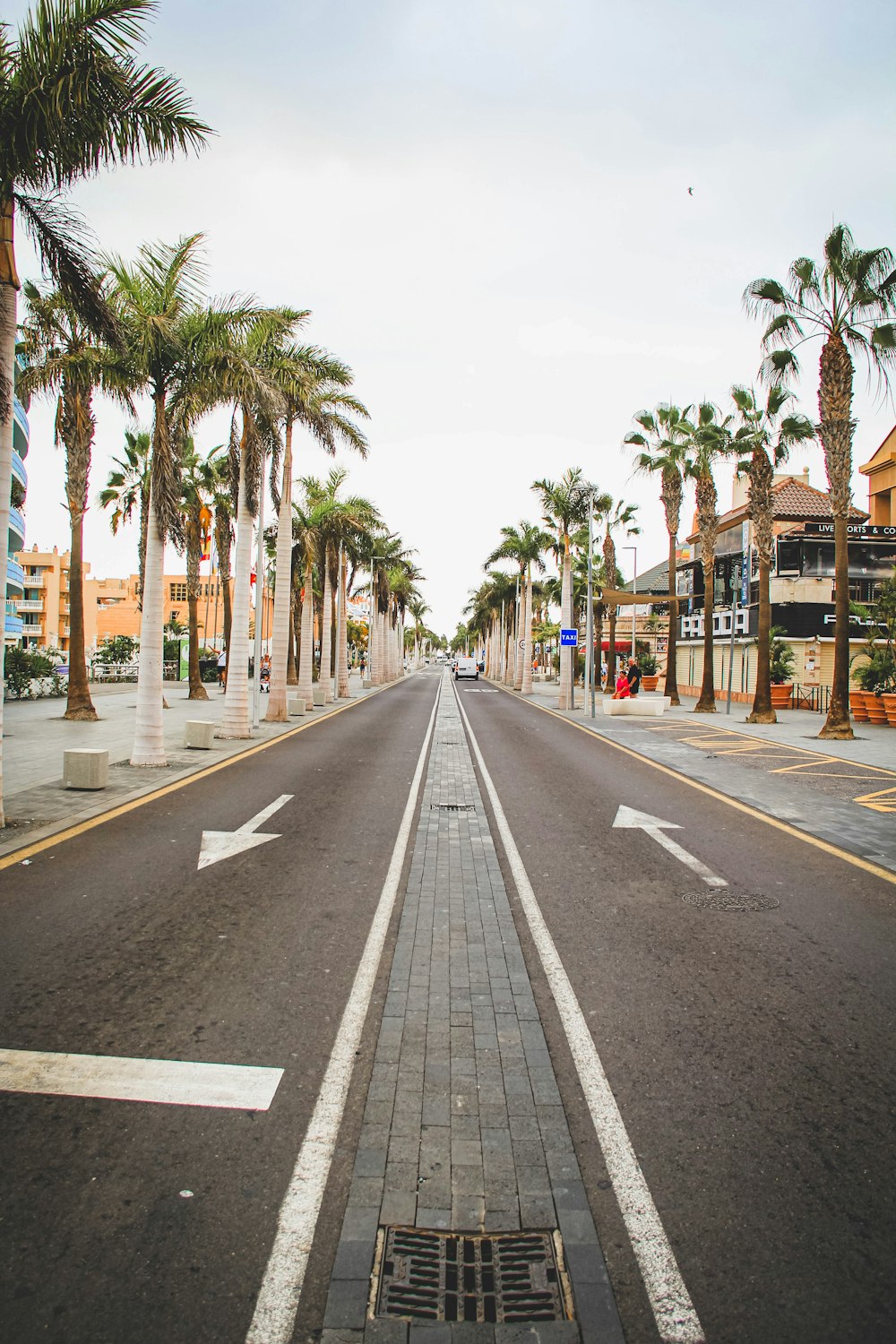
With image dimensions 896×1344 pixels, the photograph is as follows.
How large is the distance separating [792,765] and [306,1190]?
15.5m

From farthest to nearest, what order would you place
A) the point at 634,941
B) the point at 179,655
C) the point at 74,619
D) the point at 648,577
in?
the point at 648,577 → the point at 179,655 → the point at 74,619 → the point at 634,941

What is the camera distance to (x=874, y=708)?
2677 centimetres

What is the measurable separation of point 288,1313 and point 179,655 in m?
52.8

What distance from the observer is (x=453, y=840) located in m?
9.26

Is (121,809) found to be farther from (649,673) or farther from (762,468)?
(649,673)

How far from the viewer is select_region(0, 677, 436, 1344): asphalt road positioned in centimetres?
267

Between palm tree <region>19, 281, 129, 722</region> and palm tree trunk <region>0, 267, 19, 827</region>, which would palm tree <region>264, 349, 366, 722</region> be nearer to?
palm tree <region>19, 281, 129, 722</region>

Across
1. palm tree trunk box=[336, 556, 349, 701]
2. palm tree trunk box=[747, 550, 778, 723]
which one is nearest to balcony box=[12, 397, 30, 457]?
palm tree trunk box=[336, 556, 349, 701]

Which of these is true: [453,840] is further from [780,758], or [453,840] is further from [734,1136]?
[780,758]

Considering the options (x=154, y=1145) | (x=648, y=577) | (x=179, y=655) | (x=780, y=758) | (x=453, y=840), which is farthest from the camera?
(x=648, y=577)

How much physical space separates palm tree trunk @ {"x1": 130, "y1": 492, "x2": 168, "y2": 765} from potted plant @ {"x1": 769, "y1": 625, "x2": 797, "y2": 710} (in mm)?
28184

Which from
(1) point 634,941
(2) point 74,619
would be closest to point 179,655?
(2) point 74,619

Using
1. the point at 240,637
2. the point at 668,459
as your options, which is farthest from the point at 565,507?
the point at 240,637

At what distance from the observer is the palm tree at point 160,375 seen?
13.8 metres
